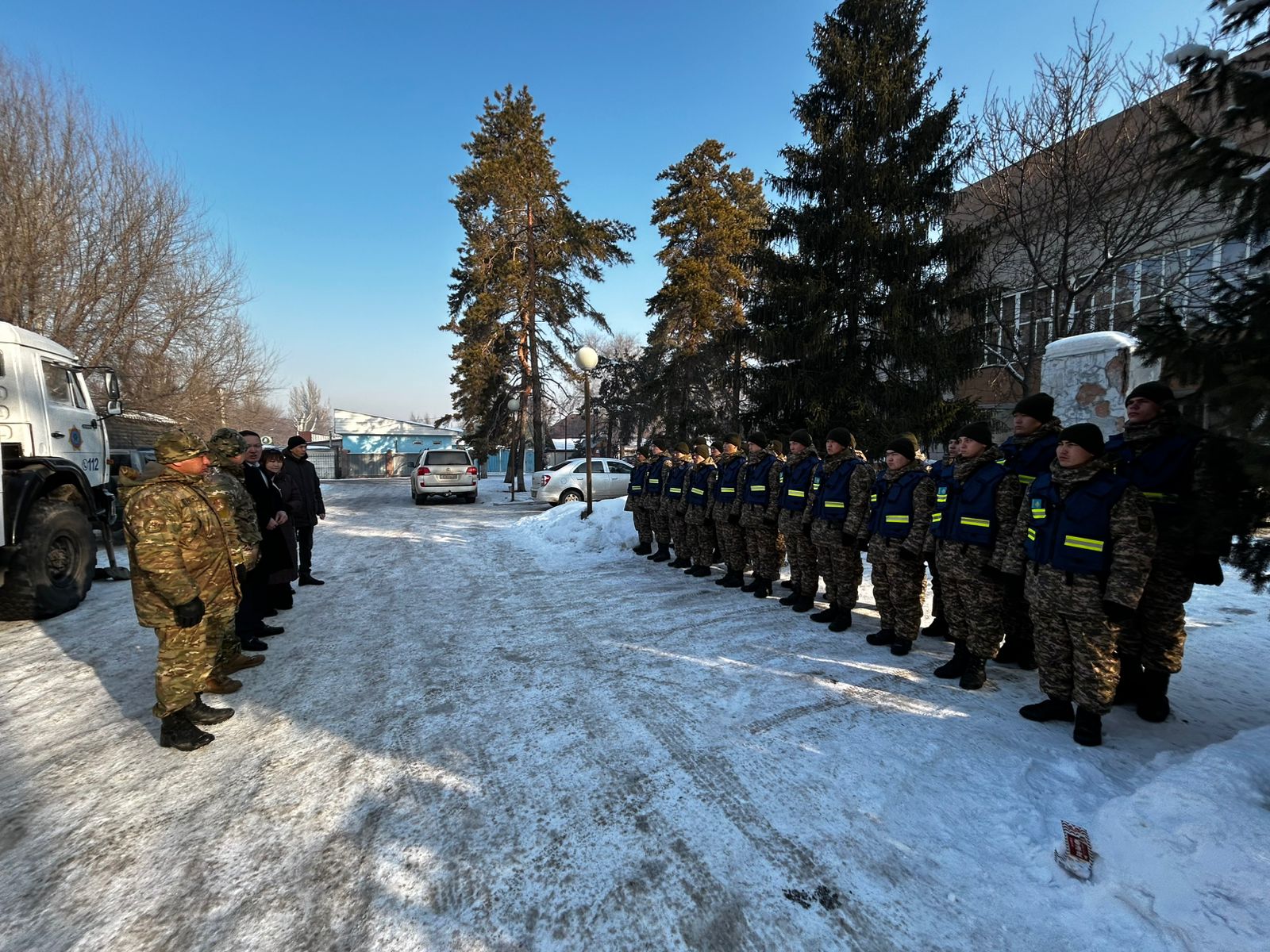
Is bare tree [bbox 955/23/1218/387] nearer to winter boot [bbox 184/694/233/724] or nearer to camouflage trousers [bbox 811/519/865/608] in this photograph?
camouflage trousers [bbox 811/519/865/608]

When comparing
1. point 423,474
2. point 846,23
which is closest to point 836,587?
point 846,23

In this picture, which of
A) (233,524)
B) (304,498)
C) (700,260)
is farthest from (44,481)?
(700,260)

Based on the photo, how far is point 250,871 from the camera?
2.32 metres

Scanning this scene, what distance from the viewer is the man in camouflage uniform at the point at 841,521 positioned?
5.21 metres

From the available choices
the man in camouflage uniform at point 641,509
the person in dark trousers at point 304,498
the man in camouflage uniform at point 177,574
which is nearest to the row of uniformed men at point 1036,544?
the man in camouflage uniform at point 641,509

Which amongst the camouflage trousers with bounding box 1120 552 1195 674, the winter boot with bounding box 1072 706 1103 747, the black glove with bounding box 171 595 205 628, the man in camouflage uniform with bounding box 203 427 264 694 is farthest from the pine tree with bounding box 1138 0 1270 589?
the man in camouflage uniform with bounding box 203 427 264 694

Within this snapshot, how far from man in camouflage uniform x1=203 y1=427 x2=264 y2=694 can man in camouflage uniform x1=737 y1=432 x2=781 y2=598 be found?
5011mm

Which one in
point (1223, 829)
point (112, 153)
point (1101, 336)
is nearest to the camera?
point (1223, 829)

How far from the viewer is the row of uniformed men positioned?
3.12m

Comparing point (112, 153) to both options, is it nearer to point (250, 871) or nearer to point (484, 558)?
point (484, 558)

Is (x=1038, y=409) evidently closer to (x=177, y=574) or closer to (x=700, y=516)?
(x=700, y=516)

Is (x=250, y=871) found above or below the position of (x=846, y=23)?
below

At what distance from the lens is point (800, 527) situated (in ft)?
19.1

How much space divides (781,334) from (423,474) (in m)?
12.4
